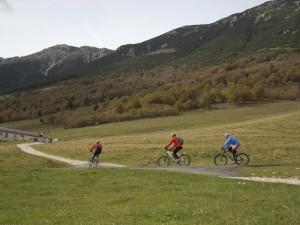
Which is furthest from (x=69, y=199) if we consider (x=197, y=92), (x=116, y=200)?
(x=197, y=92)

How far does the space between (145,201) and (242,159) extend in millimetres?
23281

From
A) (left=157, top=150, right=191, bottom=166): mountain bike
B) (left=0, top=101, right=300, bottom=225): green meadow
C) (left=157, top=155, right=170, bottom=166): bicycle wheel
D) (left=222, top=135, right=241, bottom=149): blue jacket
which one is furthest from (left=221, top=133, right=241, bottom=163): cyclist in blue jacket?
(left=157, top=155, right=170, bottom=166): bicycle wheel

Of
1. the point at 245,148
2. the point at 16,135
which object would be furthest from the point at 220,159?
the point at 16,135

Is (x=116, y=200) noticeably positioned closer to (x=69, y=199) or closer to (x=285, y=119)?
(x=69, y=199)

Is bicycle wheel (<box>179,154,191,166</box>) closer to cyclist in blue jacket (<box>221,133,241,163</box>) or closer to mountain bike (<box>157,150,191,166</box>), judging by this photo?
mountain bike (<box>157,150,191,166</box>)

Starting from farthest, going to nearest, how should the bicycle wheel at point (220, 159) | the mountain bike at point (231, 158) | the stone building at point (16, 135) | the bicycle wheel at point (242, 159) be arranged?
the stone building at point (16, 135) < the bicycle wheel at point (220, 159) < the mountain bike at point (231, 158) < the bicycle wheel at point (242, 159)

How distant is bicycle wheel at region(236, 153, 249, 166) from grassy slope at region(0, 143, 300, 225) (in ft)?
42.0

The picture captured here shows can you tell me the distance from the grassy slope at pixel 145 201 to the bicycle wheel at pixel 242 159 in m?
12.8

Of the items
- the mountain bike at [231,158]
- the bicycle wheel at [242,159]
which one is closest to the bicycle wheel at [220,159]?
the mountain bike at [231,158]

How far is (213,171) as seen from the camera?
3438 centimetres

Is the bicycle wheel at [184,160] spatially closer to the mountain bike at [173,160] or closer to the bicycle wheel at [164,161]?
the mountain bike at [173,160]

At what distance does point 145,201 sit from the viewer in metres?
19.7

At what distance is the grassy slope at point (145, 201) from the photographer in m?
15.6

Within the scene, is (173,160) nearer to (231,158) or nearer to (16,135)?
(231,158)
